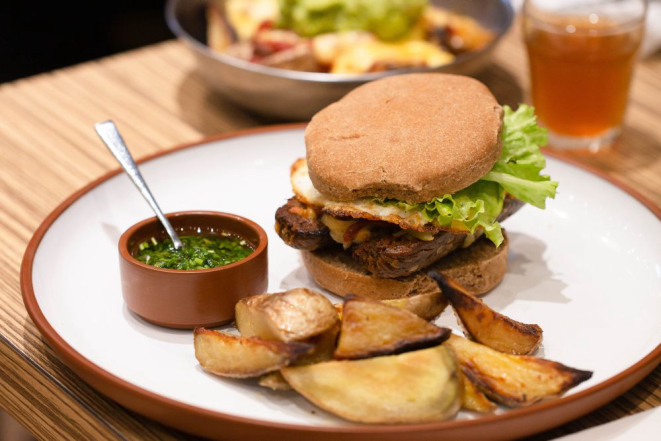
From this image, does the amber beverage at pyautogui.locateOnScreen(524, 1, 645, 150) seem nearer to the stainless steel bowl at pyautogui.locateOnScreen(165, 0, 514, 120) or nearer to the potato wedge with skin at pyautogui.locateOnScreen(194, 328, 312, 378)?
the stainless steel bowl at pyautogui.locateOnScreen(165, 0, 514, 120)

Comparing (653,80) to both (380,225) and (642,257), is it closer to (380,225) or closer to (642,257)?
(642,257)

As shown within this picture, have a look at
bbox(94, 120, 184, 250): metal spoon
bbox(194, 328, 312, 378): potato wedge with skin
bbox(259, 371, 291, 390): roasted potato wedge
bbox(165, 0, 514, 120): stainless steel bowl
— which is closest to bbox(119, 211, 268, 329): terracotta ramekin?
bbox(194, 328, 312, 378): potato wedge with skin

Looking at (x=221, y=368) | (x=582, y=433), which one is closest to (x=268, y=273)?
(x=221, y=368)

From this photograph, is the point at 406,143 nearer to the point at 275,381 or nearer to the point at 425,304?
the point at 425,304

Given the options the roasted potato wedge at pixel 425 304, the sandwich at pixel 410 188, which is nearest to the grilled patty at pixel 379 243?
the sandwich at pixel 410 188

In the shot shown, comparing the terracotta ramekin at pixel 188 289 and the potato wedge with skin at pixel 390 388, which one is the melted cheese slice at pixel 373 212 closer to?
the terracotta ramekin at pixel 188 289

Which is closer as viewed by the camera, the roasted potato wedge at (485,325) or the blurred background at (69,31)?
the roasted potato wedge at (485,325)
